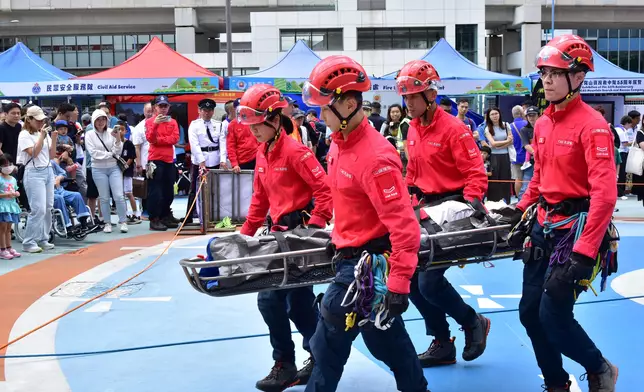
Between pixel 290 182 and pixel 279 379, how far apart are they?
134cm

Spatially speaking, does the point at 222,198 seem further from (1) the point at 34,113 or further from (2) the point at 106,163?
(1) the point at 34,113

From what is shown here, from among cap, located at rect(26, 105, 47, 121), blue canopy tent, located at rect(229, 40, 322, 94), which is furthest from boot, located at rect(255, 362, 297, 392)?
blue canopy tent, located at rect(229, 40, 322, 94)

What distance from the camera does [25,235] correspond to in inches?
443

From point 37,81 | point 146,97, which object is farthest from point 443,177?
point 37,81

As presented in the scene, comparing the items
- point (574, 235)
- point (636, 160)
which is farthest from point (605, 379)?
point (636, 160)

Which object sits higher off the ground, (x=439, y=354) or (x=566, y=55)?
(x=566, y=55)

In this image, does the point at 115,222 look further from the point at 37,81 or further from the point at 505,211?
the point at 505,211

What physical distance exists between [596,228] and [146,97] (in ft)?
60.0

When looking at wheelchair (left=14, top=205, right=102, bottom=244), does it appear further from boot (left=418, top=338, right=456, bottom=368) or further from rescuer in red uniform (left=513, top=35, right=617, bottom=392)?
rescuer in red uniform (left=513, top=35, right=617, bottom=392)

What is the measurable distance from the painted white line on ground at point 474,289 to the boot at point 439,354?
7.81ft

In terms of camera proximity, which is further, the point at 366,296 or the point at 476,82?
the point at 476,82

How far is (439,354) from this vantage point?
229 inches

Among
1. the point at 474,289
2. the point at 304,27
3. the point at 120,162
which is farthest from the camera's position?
the point at 304,27

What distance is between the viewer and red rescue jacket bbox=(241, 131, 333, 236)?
17.1 feet
